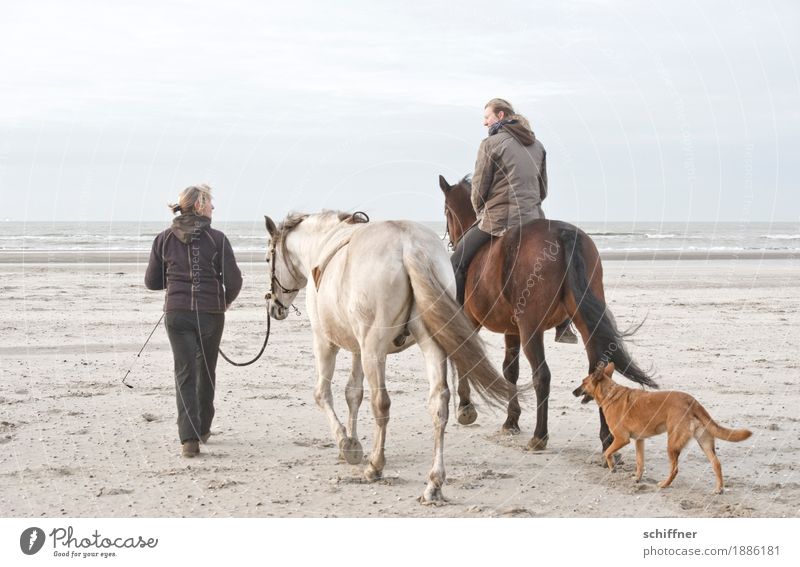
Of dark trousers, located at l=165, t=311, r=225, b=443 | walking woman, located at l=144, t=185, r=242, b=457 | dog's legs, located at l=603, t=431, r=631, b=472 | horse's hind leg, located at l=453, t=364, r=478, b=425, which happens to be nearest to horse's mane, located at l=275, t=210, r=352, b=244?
walking woman, located at l=144, t=185, r=242, b=457

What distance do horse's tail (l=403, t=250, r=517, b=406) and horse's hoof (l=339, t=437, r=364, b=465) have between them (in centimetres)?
132

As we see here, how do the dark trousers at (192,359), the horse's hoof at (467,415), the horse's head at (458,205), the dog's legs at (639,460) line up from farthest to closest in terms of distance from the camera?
1. the horse's head at (458,205)
2. the horse's hoof at (467,415)
3. the dark trousers at (192,359)
4. the dog's legs at (639,460)

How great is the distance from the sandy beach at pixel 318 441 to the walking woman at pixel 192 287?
0.49 metres

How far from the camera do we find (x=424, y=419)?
358 inches

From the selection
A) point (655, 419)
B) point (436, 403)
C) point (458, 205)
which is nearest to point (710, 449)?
point (655, 419)

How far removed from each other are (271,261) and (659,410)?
3935 mm

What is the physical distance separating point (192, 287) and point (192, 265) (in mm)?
202

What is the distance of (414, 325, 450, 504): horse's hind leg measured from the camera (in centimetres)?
635

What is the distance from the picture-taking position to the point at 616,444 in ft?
22.7

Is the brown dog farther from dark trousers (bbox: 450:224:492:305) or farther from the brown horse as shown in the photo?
dark trousers (bbox: 450:224:492:305)

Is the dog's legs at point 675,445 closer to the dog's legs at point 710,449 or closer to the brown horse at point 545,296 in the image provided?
the dog's legs at point 710,449

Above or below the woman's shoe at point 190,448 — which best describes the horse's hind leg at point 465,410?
above

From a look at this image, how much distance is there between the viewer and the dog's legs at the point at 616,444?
6832 mm

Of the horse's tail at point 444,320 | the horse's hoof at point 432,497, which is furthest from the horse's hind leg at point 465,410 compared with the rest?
the horse's hoof at point 432,497
